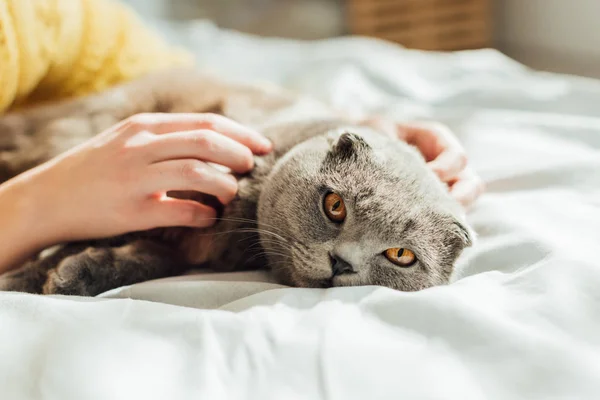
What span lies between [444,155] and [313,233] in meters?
0.41

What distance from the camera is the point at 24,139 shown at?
1397 mm

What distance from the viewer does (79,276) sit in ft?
3.22

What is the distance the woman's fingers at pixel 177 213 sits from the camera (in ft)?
3.37

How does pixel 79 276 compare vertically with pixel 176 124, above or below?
below

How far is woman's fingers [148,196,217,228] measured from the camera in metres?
1.03

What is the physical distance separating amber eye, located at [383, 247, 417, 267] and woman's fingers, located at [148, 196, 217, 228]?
33cm

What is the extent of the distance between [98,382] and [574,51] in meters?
3.09

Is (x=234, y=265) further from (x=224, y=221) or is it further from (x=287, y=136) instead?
(x=287, y=136)

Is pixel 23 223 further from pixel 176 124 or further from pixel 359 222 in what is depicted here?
pixel 359 222

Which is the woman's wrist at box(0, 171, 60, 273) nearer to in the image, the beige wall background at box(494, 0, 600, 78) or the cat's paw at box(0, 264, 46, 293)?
the cat's paw at box(0, 264, 46, 293)

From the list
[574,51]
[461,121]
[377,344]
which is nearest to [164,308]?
[377,344]

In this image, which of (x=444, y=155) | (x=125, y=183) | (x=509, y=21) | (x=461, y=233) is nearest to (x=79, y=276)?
(x=125, y=183)

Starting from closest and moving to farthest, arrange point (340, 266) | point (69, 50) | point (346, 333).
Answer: point (346, 333), point (340, 266), point (69, 50)

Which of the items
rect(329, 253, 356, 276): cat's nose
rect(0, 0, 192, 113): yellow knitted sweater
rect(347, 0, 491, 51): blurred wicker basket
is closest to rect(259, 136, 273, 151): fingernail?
rect(329, 253, 356, 276): cat's nose
